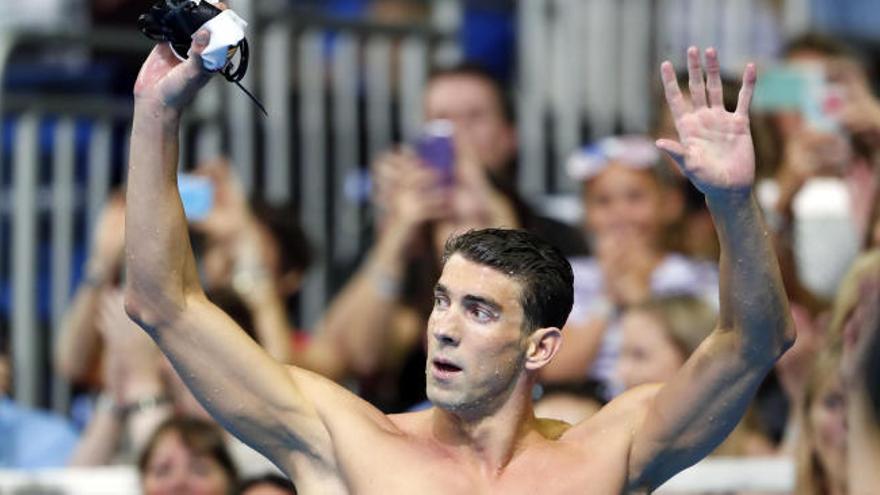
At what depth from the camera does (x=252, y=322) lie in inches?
325

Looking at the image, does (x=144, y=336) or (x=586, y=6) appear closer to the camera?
(x=144, y=336)

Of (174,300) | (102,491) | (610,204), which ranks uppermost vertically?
(174,300)

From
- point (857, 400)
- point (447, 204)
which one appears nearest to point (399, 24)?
point (447, 204)

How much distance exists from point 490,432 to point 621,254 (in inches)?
132

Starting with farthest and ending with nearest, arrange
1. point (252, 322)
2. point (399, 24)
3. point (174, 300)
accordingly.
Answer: point (399, 24) → point (252, 322) → point (174, 300)

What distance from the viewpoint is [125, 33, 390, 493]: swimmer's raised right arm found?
5379 millimetres

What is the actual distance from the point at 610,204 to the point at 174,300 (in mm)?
3713

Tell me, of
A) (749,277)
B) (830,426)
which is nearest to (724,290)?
(749,277)

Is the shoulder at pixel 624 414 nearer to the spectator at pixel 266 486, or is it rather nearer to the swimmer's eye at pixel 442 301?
the swimmer's eye at pixel 442 301

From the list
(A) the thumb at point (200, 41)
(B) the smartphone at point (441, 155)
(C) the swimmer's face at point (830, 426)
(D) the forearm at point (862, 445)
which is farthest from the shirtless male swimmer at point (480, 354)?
(B) the smartphone at point (441, 155)

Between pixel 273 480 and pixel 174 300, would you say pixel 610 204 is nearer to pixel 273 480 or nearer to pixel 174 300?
pixel 273 480

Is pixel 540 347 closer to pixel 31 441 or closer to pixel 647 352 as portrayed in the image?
pixel 647 352

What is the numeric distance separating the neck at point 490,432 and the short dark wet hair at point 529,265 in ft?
0.69

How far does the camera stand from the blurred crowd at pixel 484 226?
26.2ft
